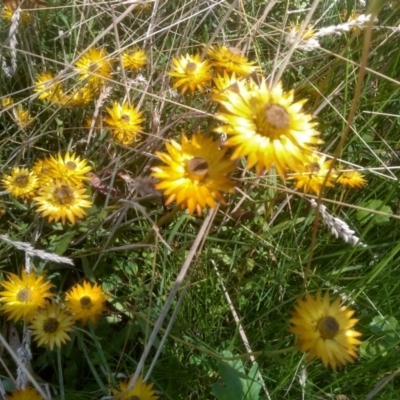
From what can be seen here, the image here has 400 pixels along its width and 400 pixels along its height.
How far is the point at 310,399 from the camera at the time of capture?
108cm

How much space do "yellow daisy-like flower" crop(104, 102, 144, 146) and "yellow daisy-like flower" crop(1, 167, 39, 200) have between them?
0.23m

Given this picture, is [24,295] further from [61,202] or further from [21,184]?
[21,184]

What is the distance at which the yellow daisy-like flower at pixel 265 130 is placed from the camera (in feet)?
2.77

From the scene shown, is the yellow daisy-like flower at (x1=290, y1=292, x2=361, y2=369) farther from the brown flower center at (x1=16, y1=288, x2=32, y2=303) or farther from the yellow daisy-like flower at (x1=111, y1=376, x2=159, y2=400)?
the brown flower center at (x1=16, y1=288, x2=32, y2=303)

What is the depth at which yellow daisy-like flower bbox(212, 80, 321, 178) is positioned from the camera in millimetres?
Answer: 843

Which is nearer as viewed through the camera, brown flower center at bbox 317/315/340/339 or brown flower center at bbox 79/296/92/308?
brown flower center at bbox 317/315/340/339

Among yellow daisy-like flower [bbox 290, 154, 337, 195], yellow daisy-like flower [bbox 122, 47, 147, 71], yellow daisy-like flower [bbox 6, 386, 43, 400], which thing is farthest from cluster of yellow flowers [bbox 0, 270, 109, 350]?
yellow daisy-like flower [bbox 122, 47, 147, 71]

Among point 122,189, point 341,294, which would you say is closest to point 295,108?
point 341,294

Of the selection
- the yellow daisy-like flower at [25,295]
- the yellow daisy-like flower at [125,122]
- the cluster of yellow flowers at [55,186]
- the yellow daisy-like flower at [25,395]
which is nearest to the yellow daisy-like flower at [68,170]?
the cluster of yellow flowers at [55,186]

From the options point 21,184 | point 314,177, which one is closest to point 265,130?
point 314,177

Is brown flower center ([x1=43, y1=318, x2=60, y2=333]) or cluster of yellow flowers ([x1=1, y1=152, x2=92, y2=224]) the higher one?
cluster of yellow flowers ([x1=1, y1=152, x2=92, y2=224])

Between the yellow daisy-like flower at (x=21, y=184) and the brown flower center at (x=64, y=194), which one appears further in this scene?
the yellow daisy-like flower at (x=21, y=184)

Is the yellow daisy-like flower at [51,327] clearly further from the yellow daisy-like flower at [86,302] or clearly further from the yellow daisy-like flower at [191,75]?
the yellow daisy-like flower at [191,75]

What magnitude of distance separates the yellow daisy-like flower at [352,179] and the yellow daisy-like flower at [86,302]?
0.64m
